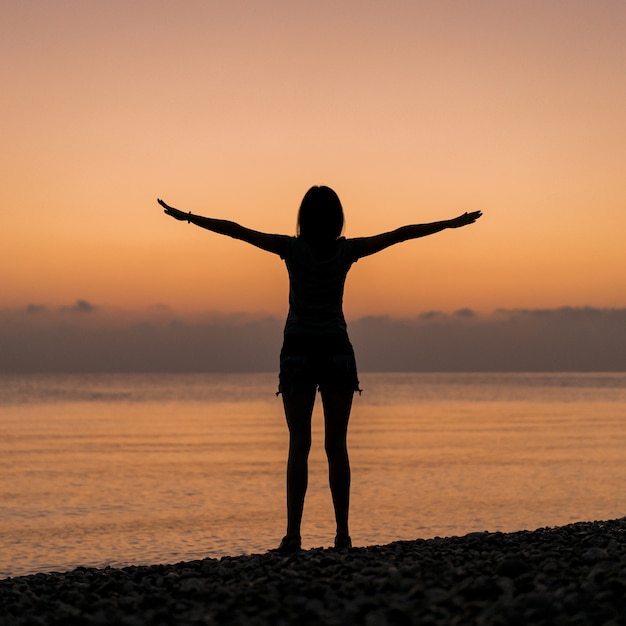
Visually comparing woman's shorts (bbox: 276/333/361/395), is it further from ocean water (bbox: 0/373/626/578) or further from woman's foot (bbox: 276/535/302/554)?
ocean water (bbox: 0/373/626/578)

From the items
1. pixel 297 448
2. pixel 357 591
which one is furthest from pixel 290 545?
pixel 357 591

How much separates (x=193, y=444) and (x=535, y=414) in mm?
30892

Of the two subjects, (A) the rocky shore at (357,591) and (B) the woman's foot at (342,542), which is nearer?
(A) the rocky shore at (357,591)

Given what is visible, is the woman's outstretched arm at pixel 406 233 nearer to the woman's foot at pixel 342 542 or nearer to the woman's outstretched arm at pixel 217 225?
the woman's outstretched arm at pixel 217 225

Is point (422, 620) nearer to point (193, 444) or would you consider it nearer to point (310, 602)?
point (310, 602)

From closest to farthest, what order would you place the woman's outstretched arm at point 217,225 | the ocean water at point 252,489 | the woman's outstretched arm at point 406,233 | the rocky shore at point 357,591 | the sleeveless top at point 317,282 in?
the rocky shore at point 357,591 < the woman's outstretched arm at point 217,225 < the woman's outstretched arm at point 406,233 < the sleeveless top at point 317,282 < the ocean water at point 252,489

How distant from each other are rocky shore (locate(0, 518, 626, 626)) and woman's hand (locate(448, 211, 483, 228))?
297 cm

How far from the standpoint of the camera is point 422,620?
529 cm

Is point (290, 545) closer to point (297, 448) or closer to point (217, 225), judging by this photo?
point (297, 448)

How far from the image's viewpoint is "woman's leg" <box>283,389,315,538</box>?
805cm

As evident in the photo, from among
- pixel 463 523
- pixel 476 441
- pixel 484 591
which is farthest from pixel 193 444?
pixel 484 591

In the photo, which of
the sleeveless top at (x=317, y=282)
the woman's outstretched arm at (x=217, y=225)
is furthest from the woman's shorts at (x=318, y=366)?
the woman's outstretched arm at (x=217, y=225)

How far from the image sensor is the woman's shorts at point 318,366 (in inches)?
315

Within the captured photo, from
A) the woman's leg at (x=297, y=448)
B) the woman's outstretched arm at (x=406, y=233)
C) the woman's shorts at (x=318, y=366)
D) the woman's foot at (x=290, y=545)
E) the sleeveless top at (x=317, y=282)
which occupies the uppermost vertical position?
the woman's outstretched arm at (x=406, y=233)
